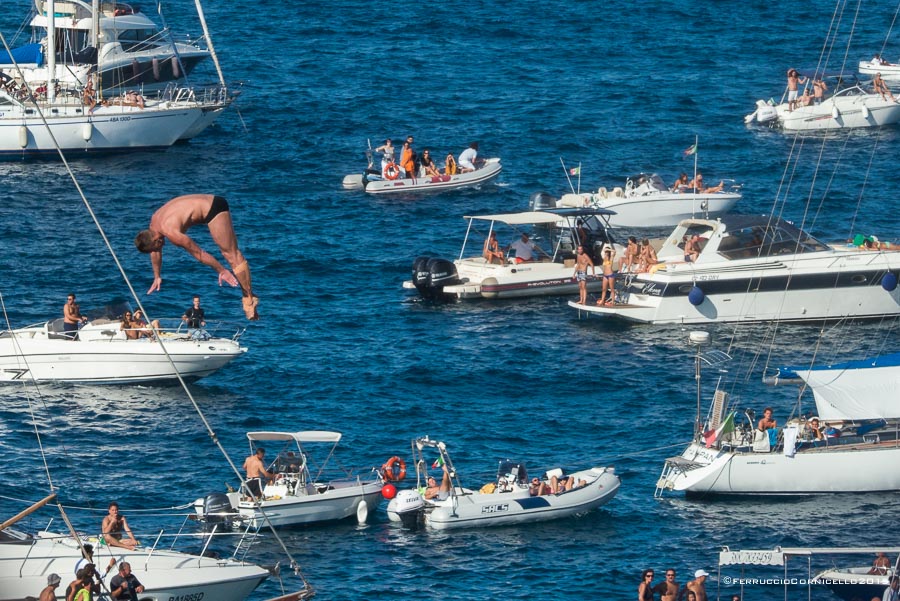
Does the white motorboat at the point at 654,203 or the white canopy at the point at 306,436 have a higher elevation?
the white motorboat at the point at 654,203

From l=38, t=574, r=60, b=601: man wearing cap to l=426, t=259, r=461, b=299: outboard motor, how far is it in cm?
2759

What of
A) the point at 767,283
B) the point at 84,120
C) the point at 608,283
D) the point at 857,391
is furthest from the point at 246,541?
the point at 84,120

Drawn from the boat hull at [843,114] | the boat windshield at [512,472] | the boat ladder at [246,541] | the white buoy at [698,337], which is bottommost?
the boat ladder at [246,541]

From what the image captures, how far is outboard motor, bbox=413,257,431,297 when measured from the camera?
67312 mm

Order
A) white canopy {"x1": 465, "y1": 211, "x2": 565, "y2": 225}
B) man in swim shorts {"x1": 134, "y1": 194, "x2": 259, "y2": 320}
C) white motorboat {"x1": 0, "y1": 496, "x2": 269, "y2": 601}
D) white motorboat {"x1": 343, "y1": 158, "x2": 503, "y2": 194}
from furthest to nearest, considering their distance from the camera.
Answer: white motorboat {"x1": 343, "y1": 158, "x2": 503, "y2": 194} → white canopy {"x1": 465, "y1": 211, "x2": 565, "y2": 225} → white motorboat {"x1": 0, "y1": 496, "x2": 269, "y2": 601} → man in swim shorts {"x1": 134, "y1": 194, "x2": 259, "y2": 320}

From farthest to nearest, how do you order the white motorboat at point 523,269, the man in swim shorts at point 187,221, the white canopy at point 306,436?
the white motorboat at point 523,269, the white canopy at point 306,436, the man in swim shorts at point 187,221

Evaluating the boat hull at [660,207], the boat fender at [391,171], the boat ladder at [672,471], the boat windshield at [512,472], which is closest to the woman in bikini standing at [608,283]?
the boat hull at [660,207]

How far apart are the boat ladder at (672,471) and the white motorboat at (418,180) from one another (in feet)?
99.4

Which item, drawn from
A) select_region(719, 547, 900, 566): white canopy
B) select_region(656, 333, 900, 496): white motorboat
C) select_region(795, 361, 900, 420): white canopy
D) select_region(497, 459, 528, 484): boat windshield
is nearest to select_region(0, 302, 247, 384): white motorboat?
select_region(497, 459, 528, 484): boat windshield

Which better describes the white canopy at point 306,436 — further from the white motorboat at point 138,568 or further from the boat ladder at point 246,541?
the white motorboat at point 138,568

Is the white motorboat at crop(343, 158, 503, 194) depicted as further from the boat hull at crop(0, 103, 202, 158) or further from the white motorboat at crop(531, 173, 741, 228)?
the boat hull at crop(0, 103, 202, 158)

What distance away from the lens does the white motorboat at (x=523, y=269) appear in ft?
222

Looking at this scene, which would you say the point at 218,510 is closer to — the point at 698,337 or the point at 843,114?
the point at 698,337

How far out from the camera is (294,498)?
1954 inches
